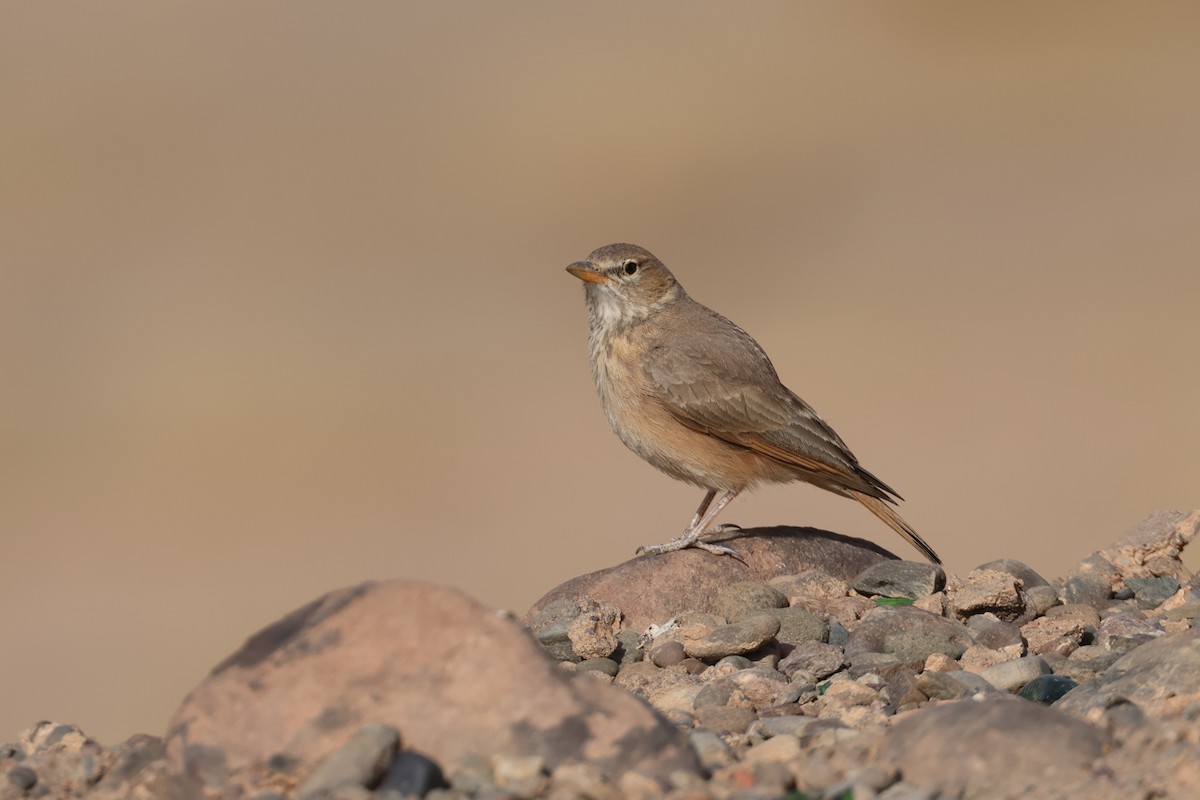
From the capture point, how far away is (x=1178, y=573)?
8.41 m

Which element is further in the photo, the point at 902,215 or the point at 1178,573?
the point at 902,215

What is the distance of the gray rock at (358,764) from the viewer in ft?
14.1

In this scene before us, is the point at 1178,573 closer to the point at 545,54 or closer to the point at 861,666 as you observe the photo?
the point at 861,666

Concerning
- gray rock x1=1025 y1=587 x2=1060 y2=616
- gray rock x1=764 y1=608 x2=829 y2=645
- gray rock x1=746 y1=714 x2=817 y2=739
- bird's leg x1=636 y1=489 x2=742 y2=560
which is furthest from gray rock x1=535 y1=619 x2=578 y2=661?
gray rock x1=1025 y1=587 x2=1060 y2=616

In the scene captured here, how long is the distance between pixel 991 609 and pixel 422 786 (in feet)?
12.3

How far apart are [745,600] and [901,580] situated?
0.79m


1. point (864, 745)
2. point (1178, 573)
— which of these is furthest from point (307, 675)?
point (1178, 573)

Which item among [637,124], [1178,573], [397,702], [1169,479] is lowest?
[1169,479]

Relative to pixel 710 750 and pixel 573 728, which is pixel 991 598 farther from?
pixel 573 728

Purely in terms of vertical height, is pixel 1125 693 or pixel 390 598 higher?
pixel 390 598

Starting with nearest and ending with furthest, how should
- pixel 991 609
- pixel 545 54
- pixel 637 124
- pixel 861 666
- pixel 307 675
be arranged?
pixel 307 675 < pixel 861 666 < pixel 991 609 < pixel 637 124 < pixel 545 54

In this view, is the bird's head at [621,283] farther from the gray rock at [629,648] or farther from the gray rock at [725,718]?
the gray rock at [725,718]

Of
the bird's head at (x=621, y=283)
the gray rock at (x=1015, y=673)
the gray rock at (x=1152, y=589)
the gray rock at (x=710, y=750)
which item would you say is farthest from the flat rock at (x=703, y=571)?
the gray rock at (x=710, y=750)

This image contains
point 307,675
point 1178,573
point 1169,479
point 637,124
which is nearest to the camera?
point 307,675
